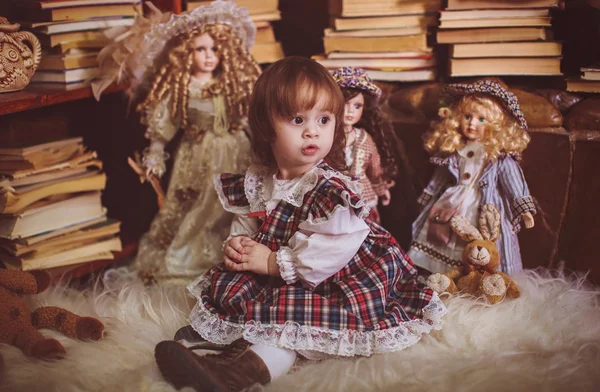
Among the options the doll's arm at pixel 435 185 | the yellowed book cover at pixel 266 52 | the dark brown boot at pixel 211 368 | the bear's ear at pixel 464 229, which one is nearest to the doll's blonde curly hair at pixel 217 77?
the yellowed book cover at pixel 266 52

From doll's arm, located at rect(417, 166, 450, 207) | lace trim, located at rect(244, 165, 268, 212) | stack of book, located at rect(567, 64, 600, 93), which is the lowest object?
doll's arm, located at rect(417, 166, 450, 207)

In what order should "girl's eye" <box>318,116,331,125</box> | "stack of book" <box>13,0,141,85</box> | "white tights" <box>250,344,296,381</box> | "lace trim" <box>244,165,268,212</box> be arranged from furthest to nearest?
"stack of book" <box>13,0,141,85</box> → "lace trim" <box>244,165,268,212</box> → "girl's eye" <box>318,116,331,125</box> → "white tights" <box>250,344,296,381</box>

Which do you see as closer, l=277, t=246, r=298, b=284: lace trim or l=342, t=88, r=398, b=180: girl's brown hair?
l=277, t=246, r=298, b=284: lace trim

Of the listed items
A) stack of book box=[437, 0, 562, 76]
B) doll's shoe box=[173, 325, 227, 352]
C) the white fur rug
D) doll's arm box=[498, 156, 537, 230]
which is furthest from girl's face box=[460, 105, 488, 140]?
doll's shoe box=[173, 325, 227, 352]

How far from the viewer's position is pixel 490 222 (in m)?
1.79

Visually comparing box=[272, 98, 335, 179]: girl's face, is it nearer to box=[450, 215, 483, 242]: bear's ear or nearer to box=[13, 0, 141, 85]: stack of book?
box=[450, 215, 483, 242]: bear's ear

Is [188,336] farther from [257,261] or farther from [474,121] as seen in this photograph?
[474,121]

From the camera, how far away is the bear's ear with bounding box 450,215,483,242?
1.77 m

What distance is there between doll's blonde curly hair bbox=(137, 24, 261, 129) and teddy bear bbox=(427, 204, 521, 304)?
0.76 m

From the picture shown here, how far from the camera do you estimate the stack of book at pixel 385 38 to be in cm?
205

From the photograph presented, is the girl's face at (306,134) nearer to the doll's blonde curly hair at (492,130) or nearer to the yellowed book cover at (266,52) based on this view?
the doll's blonde curly hair at (492,130)

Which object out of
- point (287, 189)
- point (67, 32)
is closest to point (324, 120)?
point (287, 189)

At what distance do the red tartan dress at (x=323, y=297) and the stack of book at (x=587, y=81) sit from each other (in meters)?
0.75

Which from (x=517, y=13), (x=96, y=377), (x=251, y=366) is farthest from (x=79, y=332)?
(x=517, y=13)
